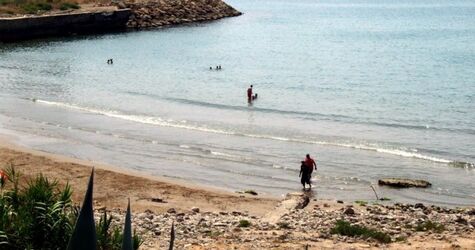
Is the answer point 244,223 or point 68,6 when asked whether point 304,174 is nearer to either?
point 244,223

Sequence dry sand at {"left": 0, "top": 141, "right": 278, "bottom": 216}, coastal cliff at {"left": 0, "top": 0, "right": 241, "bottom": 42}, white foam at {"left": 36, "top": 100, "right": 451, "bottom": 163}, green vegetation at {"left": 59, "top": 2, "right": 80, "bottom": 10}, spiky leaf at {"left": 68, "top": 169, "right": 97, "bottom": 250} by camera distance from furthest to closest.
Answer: green vegetation at {"left": 59, "top": 2, "right": 80, "bottom": 10}
coastal cliff at {"left": 0, "top": 0, "right": 241, "bottom": 42}
white foam at {"left": 36, "top": 100, "right": 451, "bottom": 163}
dry sand at {"left": 0, "top": 141, "right": 278, "bottom": 216}
spiky leaf at {"left": 68, "top": 169, "right": 97, "bottom": 250}

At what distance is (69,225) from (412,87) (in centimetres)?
3842

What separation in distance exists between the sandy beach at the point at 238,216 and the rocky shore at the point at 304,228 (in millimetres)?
21

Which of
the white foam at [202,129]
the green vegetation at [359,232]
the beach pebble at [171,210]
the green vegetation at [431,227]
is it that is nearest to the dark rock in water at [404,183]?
the white foam at [202,129]

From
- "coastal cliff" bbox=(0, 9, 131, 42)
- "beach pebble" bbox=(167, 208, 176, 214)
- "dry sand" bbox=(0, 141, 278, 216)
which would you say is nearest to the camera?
"beach pebble" bbox=(167, 208, 176, 214)

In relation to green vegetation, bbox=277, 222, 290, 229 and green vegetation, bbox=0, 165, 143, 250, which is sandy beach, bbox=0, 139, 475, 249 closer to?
green vegetation, bbox=277, 222, 290, 229

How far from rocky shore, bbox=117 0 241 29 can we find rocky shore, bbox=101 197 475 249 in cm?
6699

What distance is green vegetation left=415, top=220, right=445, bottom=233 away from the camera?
627 inches

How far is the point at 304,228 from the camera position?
623 inches

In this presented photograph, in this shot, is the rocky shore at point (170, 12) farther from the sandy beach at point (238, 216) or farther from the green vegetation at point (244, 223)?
the green vegetation at point (244, 223)

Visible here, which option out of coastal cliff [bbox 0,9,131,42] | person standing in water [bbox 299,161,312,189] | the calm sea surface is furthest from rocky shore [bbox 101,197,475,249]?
A: coastal cliff [bbox 0,9,131,42]

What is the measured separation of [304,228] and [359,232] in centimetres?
134

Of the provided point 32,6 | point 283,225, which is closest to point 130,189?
point 283,225

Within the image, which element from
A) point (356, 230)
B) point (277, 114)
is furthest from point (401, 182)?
point (277, 114)
